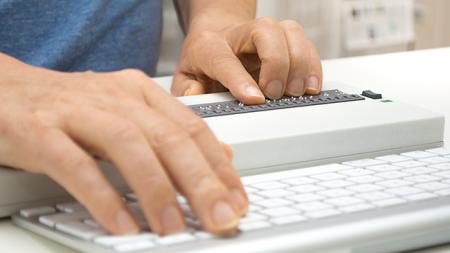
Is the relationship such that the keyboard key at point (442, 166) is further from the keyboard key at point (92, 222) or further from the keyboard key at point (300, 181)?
the keyboard key at point (92, 222)

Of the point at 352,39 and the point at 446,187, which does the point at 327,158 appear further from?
the point at 352,39

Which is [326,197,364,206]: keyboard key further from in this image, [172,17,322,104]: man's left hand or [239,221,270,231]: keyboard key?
[172,17,322,104]: man's left hand

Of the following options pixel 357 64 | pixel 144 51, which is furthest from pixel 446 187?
pixel 144 51

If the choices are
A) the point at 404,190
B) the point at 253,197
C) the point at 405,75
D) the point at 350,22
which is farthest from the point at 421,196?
the point at 350,22

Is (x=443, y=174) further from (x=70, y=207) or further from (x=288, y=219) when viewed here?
(x=70, y=207)

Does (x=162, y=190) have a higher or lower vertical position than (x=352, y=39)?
higher

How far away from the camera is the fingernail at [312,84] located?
880mm

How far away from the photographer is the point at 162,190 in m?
0.55

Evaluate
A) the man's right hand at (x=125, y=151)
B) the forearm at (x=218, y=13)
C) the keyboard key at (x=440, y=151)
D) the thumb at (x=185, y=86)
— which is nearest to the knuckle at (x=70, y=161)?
the man's right hand at (x=125, y=151)

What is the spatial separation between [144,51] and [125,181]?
2.38 feet

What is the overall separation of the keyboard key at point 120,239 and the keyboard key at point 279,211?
0.27 ft

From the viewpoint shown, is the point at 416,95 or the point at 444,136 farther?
the point at 416,95

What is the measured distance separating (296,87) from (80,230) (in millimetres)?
381

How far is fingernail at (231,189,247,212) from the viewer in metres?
0.56
